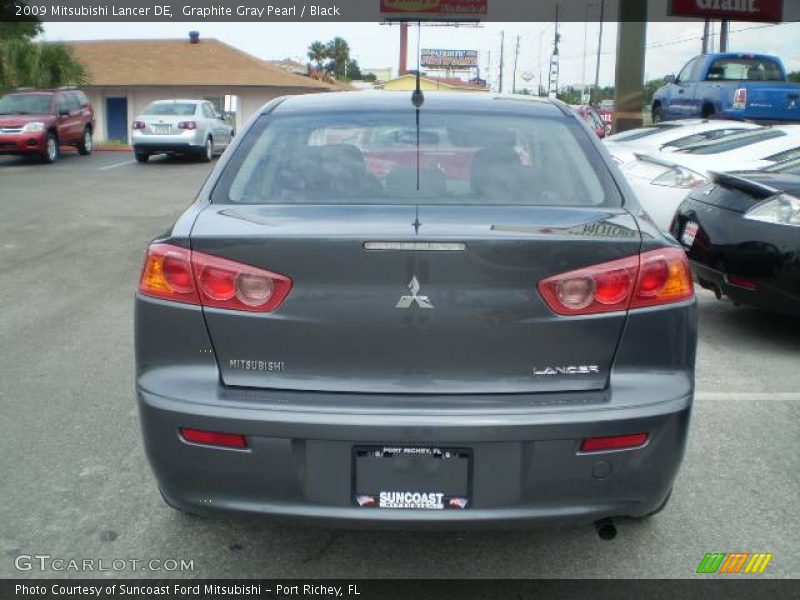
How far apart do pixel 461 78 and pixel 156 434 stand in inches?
4352

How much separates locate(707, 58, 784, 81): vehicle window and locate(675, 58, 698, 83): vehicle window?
29.7 inches

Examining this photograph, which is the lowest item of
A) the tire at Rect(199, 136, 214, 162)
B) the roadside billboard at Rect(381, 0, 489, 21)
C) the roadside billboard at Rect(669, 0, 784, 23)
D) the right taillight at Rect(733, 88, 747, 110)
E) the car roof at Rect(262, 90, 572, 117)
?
the tire at Rect(199, 136, 214, 162)

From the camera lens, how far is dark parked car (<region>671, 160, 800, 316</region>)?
19.3ft

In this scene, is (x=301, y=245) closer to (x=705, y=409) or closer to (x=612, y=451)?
(x=612, y=451)

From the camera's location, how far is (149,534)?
3418mm

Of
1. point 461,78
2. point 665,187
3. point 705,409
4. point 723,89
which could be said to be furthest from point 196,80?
point 461,78

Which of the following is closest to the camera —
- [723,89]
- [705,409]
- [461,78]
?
[705,409]

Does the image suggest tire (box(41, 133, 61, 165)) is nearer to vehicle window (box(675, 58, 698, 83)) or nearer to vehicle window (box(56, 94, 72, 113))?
vehicle window (box(56, 94, 72, 113))

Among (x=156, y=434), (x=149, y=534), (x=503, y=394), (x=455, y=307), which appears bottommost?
(x=149, y=534)

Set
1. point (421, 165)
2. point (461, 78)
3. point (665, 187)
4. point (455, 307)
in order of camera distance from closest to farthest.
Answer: point (455, 307)
point (421, 165)
point (665, 187)
point (461, 78)

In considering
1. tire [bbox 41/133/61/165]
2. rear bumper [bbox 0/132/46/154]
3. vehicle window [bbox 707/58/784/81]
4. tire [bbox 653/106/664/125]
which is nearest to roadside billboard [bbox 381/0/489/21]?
tire [bbox 653/106/664/125]

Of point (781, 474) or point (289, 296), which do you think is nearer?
point (289, 296)

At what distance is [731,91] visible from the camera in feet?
53.5

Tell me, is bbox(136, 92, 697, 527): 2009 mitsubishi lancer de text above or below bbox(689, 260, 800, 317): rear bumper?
above
